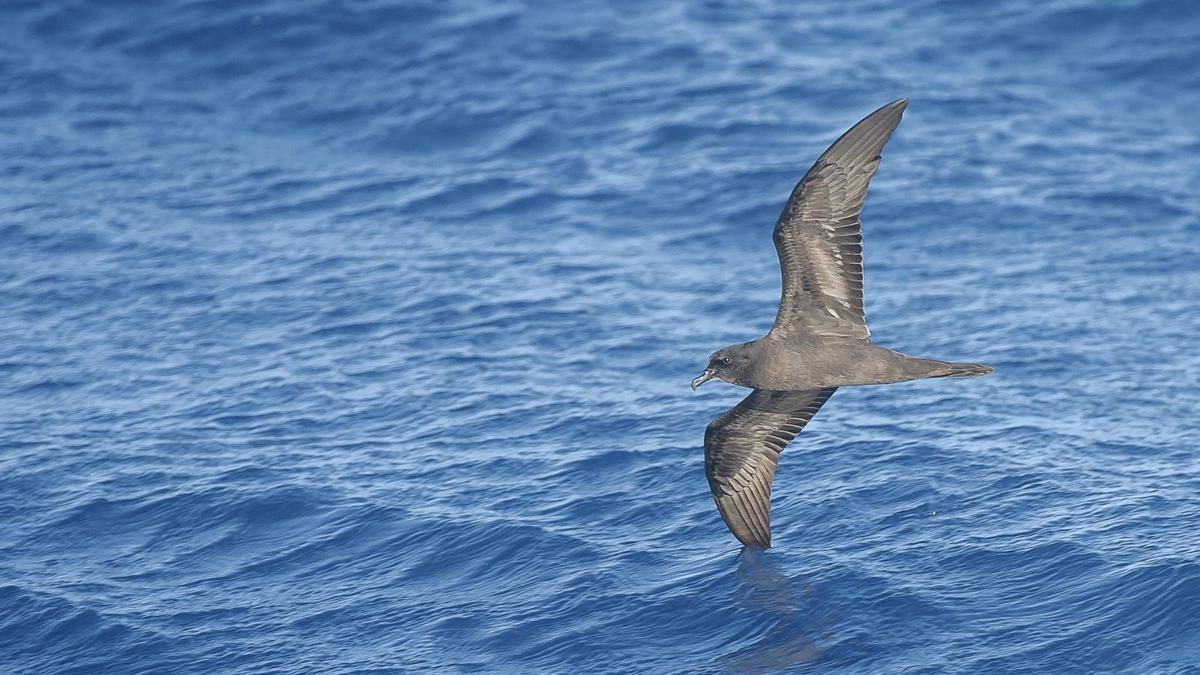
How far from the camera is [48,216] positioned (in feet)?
75.6

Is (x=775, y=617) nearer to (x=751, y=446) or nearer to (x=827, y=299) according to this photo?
(x=751, y=446)

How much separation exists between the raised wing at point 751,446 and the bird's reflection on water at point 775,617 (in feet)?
1.66

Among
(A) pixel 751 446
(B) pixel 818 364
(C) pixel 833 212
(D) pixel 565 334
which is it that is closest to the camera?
(C) pixel 833 212

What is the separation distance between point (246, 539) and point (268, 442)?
1.66 meters

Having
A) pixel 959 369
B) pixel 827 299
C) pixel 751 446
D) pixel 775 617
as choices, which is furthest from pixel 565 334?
pixel 959 369

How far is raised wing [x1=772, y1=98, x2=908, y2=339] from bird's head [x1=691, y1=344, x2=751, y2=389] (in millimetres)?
645

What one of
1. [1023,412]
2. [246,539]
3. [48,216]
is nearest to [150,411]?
[246,539]

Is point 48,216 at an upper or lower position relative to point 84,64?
lower

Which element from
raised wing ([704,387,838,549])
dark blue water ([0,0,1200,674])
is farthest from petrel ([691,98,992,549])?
dark blue water ([0,0,1200,674])

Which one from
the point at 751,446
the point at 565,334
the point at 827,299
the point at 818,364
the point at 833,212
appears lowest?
the point at 565,334

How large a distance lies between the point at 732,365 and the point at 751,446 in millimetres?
1465

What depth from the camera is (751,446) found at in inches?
568

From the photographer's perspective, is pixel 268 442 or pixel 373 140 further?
pixel 373 140

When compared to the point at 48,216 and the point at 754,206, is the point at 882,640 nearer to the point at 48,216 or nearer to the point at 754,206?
the point at 754,206
